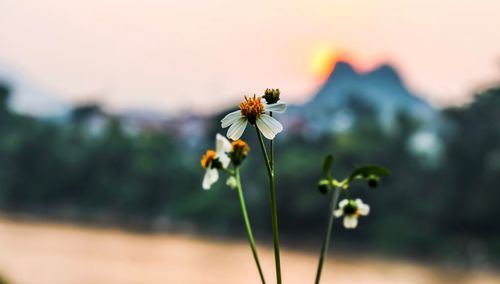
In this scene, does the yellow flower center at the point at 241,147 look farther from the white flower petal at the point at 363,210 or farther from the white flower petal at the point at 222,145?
the white flower petal at the point at 363,210

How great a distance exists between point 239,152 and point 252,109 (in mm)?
31

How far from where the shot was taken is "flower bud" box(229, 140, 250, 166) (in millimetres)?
505

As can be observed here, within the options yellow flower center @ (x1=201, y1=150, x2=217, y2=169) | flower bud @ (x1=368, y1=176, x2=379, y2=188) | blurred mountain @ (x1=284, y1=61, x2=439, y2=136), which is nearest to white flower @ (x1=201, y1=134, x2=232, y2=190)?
yellow flower center @ (x1=201, y1=150, x2=217, y2=169)

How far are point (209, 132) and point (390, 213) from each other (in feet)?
20.5

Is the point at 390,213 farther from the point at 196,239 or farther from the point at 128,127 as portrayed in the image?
the point at 128,127

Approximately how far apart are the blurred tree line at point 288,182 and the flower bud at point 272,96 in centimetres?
996

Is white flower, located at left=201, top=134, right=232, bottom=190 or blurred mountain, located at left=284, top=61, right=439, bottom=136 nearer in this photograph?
white flower, located at left=201, top=134, right=232, bottom=190

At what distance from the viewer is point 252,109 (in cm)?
51

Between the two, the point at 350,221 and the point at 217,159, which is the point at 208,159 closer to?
the point at 217,159

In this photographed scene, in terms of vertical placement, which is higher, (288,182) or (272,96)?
(288,182)

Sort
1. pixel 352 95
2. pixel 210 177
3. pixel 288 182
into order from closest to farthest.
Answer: pixel 210 177, pixel 288 182, pixel 352 95

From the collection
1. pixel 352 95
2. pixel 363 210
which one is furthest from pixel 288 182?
pixel 363 210

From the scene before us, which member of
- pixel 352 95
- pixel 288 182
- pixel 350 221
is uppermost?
pixel 352 95

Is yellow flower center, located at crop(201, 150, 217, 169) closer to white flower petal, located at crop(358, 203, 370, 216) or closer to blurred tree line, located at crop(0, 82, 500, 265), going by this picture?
white flower petal, located at crop(358, 203, 370, 216)
